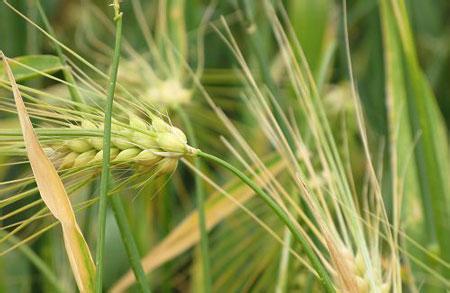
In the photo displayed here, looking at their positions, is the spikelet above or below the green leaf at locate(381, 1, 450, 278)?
above

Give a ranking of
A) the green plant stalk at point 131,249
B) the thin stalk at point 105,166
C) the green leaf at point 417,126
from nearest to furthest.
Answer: the thin stalk at point 105,166 → the green plant stalk at point 131,249 → the green leaf at point 417,126

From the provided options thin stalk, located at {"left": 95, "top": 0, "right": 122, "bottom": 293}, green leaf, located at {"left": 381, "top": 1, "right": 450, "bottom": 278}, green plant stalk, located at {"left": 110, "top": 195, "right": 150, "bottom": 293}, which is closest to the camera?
thin stalk, located at {"left": 95, "top": 0, "right": 122, "bottom": 293}

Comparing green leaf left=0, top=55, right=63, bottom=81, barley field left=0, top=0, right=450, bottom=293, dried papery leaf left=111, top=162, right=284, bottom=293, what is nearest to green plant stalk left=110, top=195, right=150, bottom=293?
barley field left=0, top=0, right=450, bottom=293

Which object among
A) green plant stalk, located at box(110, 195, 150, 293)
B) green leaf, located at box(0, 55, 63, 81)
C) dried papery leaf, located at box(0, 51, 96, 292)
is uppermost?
green leaf, located at box(0, 55, 63, 81)

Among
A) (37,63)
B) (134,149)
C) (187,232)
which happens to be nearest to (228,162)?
(187,232)

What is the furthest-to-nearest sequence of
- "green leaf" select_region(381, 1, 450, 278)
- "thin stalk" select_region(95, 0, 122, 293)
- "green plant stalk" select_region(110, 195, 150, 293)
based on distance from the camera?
"green leaf" select_region(381, 1, 450, 278)
"green plant stalk" select_region(110, 195, 150, 293)
"thin stalk" select_region(95, 0, 122, 293)

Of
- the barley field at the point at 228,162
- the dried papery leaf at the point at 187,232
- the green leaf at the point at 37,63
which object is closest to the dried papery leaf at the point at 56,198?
the barley field at the point at 228,162

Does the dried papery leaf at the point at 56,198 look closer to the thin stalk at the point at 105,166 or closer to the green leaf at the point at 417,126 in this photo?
the thin stalk at the point at 105,166

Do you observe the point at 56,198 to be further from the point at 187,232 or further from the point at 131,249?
the point at 187,232

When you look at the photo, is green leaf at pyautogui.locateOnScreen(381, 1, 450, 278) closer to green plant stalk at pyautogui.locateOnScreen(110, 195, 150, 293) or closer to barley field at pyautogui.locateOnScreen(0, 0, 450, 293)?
barley field at pyautogui.locateOnScreen(0, 0, 450, 293)
